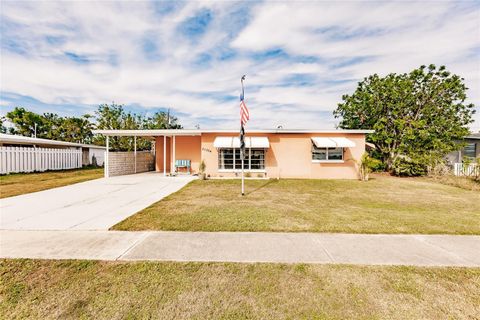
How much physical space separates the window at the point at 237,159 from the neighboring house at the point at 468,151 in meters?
18.7

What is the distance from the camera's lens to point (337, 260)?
353 cm

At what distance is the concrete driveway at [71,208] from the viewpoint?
205 inches

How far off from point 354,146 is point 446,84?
38.7ft

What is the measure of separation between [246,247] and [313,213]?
10.4ft

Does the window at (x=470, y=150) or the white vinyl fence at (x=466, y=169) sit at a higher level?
the window at (x=470, y=150)

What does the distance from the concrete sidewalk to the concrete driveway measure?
1.76 ft

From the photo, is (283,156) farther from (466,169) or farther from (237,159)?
(466,169)

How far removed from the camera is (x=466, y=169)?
47.9 ft

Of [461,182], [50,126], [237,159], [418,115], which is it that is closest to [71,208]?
[237,159]

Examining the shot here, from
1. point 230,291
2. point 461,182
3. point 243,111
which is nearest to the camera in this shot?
point 230,291

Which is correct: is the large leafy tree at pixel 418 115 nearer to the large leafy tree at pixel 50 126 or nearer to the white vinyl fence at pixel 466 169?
the white vinyl fence at pixel 466 169

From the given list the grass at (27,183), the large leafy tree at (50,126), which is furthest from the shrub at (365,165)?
the large leafy tree at (50,126)

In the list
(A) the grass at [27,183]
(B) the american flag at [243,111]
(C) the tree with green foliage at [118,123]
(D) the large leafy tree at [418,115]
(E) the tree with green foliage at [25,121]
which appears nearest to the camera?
(B) the american flag at [243,111]

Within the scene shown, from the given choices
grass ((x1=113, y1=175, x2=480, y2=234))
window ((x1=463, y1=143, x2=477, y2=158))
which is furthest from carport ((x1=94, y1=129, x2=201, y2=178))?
window ((x1=463, y1=143, x2=477, y2=158))
